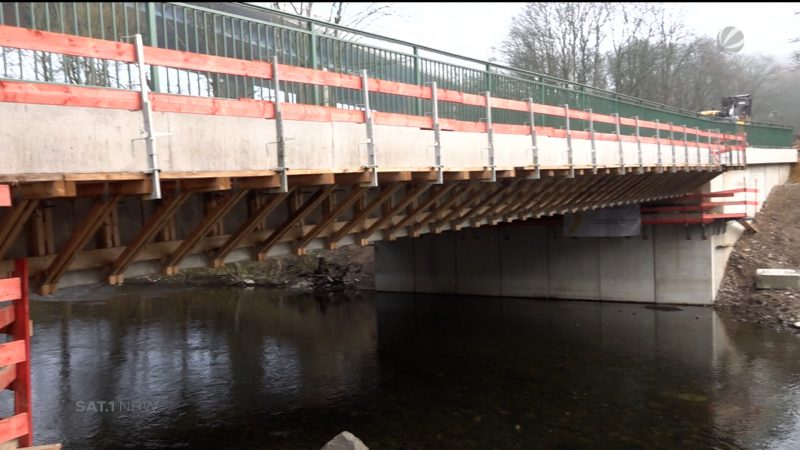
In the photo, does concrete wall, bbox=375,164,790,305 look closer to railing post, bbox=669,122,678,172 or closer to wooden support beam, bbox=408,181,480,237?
railing post, bbox=669,122,678,172

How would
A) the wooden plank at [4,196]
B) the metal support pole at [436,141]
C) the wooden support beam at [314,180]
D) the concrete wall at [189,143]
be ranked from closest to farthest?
the wooden plank at [4,196] → the concrete wall at [189,143] → the wooden support beam at [314,180] → the metal support pole at [436,141]

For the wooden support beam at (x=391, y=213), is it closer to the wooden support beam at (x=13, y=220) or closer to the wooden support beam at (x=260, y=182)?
the wooden support beam at (x=260, y=182)

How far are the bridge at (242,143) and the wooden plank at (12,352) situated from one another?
2.92ft

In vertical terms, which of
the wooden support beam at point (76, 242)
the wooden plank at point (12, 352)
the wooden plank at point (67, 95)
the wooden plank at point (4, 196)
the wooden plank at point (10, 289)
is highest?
the wooden plank at point (67, 95)

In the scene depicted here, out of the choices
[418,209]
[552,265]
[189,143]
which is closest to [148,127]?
[189,143]

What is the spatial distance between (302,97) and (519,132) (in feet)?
15.2

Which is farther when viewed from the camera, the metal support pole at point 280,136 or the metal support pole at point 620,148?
the metal support pole at point 620,148

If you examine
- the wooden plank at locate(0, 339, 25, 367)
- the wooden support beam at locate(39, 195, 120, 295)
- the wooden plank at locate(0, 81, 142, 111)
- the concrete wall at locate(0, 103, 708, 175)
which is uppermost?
the wooden plank at locate(0, 81, 142, 111)

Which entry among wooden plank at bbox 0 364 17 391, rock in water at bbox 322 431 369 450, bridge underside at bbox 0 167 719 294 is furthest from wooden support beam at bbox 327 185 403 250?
wooden plank at bbox 0 364 17 391

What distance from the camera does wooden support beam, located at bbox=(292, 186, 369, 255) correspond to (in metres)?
7.88

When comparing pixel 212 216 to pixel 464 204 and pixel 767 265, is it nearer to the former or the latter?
pixel 464 204

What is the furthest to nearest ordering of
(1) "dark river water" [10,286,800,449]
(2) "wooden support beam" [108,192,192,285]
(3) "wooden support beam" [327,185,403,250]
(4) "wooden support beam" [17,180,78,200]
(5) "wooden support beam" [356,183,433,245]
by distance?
(1) "dark river water" [10,286,800,449], (5) "wooden support beam" [356,183,433,245], (3) "wooden support beam" [327,185,403,250], (2) "wooden support beam" [108,192,192,285], (4) "wooden support beam" [17,180,78,200]

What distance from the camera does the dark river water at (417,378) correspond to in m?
10.2

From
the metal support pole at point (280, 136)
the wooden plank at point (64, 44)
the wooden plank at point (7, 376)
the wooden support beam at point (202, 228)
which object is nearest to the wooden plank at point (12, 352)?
the wooden plank at point (7, 376)
